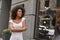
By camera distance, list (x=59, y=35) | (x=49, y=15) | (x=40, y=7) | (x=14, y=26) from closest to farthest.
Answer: (x=59, y=35)
(x=14, y=26)
(x=49, y=15)
(x=40, y=7)

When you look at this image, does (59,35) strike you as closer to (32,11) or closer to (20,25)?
(20,25)

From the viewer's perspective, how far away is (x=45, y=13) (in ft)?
32.4

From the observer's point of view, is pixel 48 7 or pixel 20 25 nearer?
pixel 20 25

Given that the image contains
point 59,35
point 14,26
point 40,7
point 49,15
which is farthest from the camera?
point 40,7

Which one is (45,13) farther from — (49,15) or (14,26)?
(14,26)

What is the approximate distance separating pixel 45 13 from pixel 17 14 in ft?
10.8

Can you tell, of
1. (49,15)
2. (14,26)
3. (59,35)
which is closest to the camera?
(59,35)

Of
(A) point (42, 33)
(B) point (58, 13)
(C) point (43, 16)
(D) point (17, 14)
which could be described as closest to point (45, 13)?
(C) point (43, 16)

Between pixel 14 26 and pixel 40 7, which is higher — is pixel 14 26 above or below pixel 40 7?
below

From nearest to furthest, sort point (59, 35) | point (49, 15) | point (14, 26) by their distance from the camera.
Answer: point (59, 35) → point (14, 26) → point (49, 15)

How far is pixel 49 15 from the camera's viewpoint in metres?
9.54

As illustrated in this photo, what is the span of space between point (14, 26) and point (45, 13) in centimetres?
341

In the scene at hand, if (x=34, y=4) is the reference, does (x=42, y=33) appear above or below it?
below

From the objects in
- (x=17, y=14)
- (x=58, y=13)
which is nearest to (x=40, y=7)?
(x=17, y=14)
